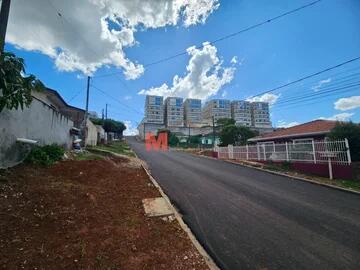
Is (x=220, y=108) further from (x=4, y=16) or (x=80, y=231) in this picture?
(x=80, y=231)

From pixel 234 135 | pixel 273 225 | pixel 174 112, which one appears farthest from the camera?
pixel 174 112

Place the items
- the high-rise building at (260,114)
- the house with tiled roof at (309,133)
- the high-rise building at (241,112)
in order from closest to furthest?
the house with tiled roof at (309,133), the high-rise building at (260,114), the high-rise building at (241,112)

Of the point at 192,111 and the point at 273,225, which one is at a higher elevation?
the point at 192,111

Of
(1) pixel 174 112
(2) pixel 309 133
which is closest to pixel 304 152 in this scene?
(2) pixel 309 133

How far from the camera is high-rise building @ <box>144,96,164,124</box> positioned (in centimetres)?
9153

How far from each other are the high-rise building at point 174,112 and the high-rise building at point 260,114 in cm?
3088

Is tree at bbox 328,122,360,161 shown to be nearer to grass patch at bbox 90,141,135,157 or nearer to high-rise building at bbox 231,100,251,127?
grass patch at bbox 90,141,135,157

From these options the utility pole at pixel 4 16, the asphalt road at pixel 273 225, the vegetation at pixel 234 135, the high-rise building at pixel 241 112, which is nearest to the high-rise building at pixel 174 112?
the high-rise building at pixel 241 112

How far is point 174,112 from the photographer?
95312 millimetres

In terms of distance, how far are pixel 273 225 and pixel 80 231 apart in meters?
4.08

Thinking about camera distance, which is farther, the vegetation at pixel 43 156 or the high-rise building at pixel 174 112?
the high-rise building at pixel 174 112

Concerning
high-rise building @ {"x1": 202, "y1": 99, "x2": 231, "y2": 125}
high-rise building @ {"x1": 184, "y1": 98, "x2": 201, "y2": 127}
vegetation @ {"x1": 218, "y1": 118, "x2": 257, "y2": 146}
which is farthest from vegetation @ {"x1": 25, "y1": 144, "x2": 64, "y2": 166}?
high-rise building @ {"x1": 184, "y1": 98, "x2": 201, "y2": 127}

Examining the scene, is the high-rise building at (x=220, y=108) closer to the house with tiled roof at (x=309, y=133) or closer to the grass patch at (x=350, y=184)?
the house with tiled roof at (x=309, y=133)

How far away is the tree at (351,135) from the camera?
35.9 feet
